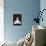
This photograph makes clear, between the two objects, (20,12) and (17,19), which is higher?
(20,12)

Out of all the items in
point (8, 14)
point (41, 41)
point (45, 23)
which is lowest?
point (41, 41)

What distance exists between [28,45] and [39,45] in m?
0.57

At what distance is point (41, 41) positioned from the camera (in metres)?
2.75

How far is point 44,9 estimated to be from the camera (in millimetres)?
4734

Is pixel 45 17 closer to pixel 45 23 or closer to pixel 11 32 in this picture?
pixel 45 23

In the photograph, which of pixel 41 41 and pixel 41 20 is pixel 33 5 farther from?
pixel 41 41

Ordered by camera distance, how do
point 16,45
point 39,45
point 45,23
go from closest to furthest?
point 39,45 < point 16,45 < point 45,23

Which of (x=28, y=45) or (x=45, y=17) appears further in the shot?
(x=45, y=17)

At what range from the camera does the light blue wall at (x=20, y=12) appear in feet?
17.3

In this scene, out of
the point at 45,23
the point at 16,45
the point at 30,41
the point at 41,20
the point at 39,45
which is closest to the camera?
the point at 39,45

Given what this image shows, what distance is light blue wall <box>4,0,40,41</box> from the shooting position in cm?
527

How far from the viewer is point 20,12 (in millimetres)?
5332

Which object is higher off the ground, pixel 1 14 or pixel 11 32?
pixel 1 14

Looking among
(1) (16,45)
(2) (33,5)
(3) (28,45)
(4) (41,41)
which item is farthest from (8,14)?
(4) (41,41)
